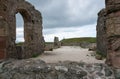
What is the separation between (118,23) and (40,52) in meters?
14.7

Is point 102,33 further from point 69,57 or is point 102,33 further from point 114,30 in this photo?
point 114,30

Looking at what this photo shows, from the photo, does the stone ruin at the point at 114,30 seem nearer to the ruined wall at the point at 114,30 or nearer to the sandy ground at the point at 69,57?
the ruined wall at the point at 114,30

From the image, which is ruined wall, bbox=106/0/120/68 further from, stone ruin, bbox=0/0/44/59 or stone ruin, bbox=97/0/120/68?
stone ruin, bbox=0/0/44/59

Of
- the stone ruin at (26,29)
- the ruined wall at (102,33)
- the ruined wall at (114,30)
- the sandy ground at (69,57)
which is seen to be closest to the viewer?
the ruined wall at (114,30)

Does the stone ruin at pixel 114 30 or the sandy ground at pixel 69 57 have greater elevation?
the stone ruin at pixel 114 30

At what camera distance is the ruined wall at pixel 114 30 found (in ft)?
12.9

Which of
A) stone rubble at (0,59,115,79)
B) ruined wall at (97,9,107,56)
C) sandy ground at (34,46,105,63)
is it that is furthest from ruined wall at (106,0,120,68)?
ruined wall at (97,9,107,56)

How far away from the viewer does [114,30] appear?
12.9ft

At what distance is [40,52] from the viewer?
1834cm

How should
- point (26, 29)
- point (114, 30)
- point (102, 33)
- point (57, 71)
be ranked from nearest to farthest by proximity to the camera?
point (114, 30) < point (57, 71) < point (102, 33) < point (26, 29)

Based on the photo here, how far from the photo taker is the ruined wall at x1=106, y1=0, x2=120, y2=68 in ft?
12.9

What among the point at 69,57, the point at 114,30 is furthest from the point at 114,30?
the point at 69,57

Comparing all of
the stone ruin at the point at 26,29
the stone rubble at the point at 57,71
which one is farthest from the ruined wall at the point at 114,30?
the stone ruin at the point at 26,29

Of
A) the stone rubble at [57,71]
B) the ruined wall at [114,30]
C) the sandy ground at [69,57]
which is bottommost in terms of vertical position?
the sandy ground at [69,57]
